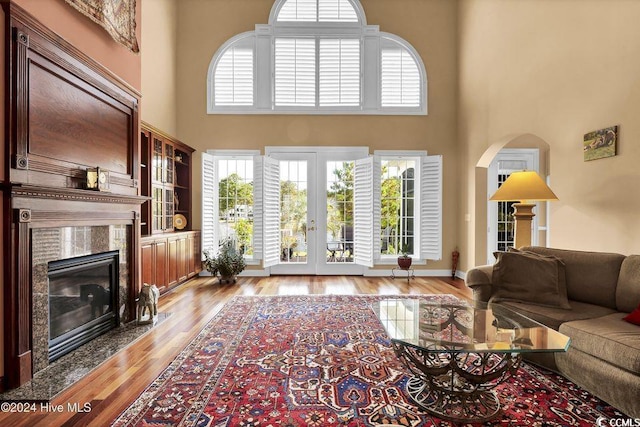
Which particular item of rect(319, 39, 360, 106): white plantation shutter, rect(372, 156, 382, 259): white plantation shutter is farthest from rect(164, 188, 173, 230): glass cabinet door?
rect(372, 156, 382, 259): white plantation shutter

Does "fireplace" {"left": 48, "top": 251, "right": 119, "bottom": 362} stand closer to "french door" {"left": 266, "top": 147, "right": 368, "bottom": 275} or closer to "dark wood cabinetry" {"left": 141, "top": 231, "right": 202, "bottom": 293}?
"dark wood cabinetry" {"left": 141, "top": 231, "right": 202, "bottom": 293}

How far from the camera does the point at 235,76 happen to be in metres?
6.27

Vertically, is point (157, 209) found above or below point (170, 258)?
above

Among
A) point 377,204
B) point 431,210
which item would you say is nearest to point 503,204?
point 431,210

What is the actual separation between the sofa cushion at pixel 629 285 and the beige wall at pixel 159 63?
18.4 feet

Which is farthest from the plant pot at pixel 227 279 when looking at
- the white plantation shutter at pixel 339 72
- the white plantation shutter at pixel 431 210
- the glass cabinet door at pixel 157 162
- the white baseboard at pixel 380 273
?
the white plantation shutter at pixel 339 72

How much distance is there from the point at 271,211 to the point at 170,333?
2.95 meters

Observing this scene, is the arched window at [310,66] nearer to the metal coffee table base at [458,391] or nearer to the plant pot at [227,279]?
the plant pot at [227,279]

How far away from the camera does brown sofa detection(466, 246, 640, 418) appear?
1.98m

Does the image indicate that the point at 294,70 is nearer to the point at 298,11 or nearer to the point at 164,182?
the point at 298,11

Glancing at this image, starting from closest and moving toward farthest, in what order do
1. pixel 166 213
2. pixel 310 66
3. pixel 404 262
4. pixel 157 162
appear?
pixel 157 162, pixel 166 213, pixel 404 262, pixel 310 66

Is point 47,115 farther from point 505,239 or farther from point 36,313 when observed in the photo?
point 505,239

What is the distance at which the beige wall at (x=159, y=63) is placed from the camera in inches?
199

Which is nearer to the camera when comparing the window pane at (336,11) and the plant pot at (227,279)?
the plant pot at (227,279)
